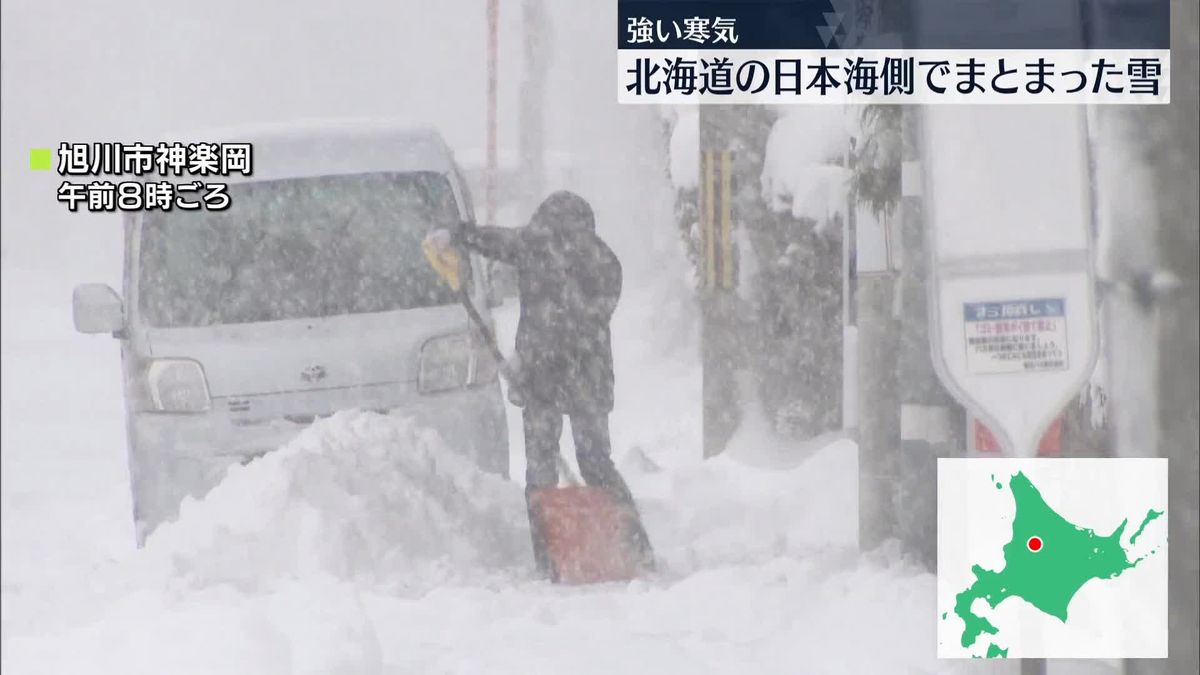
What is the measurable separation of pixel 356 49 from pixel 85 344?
42.1 inches

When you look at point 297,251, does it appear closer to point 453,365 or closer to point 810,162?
point 453,365

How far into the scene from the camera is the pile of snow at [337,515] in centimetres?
367

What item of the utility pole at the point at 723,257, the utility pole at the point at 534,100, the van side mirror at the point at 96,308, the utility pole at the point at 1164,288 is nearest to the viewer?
the utility pole at the point at 1164,288

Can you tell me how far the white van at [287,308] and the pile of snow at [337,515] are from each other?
0.05 meters

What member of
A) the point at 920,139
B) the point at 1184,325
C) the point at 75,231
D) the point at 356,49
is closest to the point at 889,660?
the point at 1184,325

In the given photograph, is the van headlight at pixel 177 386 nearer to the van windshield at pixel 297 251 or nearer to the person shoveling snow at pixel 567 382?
the van windshield at pixel 297 251

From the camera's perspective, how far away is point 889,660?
3.78 m

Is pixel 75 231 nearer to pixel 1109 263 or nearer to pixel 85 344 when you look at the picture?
pixel 85 344

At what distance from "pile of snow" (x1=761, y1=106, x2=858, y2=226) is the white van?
2.86ft

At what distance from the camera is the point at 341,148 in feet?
12.2

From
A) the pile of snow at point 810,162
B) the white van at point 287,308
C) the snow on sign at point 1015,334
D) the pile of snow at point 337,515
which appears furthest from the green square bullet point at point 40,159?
the snow on sign at point 1015,334

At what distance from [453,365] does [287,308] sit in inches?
18.6
